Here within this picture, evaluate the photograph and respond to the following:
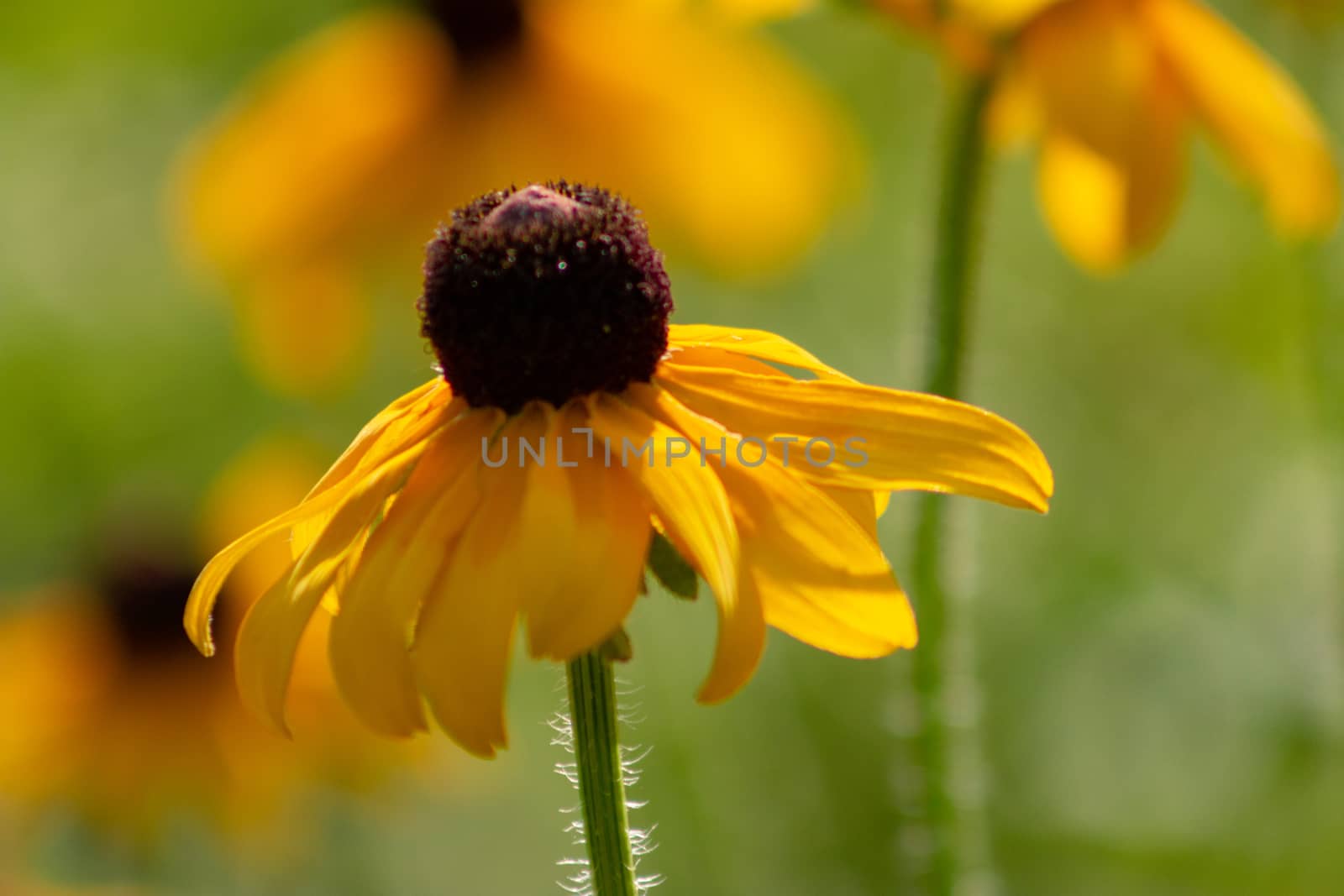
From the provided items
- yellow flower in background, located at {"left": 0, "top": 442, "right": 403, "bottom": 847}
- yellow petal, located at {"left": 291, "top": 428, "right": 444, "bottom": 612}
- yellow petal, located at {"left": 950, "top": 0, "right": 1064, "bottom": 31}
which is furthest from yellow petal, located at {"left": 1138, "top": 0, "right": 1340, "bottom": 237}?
yellow flower in background, located at {"left": 0, "top": 442, "right": 403, "bottom": 847}

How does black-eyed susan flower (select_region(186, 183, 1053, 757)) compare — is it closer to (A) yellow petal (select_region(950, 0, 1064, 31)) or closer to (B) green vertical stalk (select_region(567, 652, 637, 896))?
(B) green vertical stalk (select_region(567, 652, 637, 896))

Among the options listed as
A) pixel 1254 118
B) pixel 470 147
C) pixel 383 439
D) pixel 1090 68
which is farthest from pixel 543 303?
pixel 470 147

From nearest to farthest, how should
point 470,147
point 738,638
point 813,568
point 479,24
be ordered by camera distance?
point 738,638 < point 813,568 < point 470,147 < point 479,24

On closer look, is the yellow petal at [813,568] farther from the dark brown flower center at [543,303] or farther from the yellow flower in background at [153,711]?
the yellow flower in background at [153,711]

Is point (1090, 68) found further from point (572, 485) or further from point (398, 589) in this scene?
point (398, 589)

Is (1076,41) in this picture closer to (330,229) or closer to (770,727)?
(330,229)

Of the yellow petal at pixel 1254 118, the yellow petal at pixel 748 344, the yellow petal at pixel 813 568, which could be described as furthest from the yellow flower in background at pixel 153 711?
the yellow petal at pixel 813 568

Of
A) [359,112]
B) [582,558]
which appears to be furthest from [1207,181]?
[582,558]
